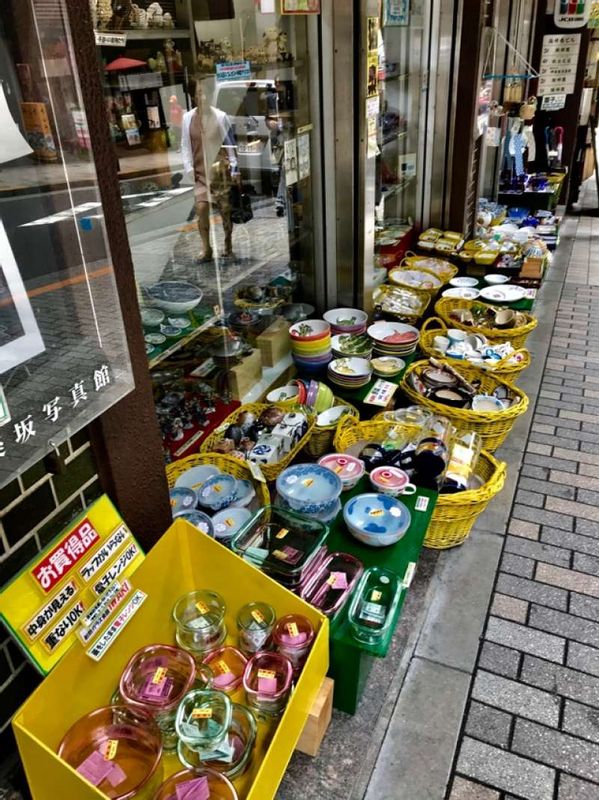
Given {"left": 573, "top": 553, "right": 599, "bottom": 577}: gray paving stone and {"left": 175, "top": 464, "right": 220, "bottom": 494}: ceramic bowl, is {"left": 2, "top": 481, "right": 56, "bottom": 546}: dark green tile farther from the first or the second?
A: {"left": 573, "top": 553, "right": 599, "bottom": 577}: gray paving stone

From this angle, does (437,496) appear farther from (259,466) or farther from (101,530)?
(101,530)

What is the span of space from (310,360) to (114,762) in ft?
8.66

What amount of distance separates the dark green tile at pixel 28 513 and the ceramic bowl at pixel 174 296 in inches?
64.2

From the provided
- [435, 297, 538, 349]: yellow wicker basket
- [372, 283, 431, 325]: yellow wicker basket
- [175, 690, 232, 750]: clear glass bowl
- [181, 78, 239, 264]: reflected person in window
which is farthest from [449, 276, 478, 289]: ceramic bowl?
[175, 690, 232, 750]: clear glass bowl

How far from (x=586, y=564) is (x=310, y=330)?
83.8 inches

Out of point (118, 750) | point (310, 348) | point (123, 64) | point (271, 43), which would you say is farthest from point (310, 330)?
point (118, 750)

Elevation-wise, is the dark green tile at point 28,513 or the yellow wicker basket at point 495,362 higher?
the dark green tile at point 28,513

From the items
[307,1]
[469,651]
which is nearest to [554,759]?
[469,651]

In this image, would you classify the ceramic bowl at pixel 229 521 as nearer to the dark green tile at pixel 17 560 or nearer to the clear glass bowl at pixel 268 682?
the clear glass bowl at pixel 268 682

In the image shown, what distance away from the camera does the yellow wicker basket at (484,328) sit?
14.9ft

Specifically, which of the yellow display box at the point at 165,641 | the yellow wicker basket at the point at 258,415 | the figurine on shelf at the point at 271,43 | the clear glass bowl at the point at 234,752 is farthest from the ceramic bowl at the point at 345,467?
the figurine on shelf at the point at 271,43

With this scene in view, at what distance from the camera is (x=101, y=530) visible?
1.83m

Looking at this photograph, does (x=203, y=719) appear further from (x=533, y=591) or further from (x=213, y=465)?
(x=533, y=591)

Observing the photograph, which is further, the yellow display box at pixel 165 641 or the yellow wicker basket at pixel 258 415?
the yellow wicker basket at pixel 258 415
